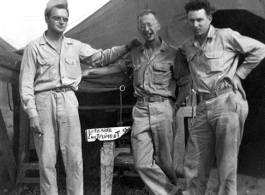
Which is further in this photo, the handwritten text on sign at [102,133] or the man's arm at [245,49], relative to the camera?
the handwritten text on sign at [102,133]

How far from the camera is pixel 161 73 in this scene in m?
4.75

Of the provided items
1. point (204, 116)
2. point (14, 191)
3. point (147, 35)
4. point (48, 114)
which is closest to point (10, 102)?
point (14, 191)

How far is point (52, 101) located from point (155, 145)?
1140mm

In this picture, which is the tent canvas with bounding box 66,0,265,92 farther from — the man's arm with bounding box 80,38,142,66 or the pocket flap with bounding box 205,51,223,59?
the pocket flap with bounding box 205,51,223,59

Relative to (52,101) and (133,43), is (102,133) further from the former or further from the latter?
(133,43)

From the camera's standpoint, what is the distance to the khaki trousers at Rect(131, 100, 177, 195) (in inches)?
183

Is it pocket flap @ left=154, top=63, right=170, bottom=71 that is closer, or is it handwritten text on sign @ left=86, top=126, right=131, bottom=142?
pocket flap @ left=154, top=63, right=170, bottom=71

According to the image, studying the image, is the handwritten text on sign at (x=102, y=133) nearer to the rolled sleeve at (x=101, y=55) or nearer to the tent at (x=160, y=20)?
the tent at (x=160, y=20)

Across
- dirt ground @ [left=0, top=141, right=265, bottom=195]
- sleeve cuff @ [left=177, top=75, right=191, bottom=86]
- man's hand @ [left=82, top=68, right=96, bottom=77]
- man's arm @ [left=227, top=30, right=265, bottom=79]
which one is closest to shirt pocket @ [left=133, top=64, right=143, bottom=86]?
sleeve cuff @ [left=177, top=75, right=191, bottom=86]

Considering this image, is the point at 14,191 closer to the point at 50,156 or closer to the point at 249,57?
the point at 50,156

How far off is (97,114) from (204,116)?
216 centimetres

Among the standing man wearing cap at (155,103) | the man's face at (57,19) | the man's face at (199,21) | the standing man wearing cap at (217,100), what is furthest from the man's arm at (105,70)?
the man's face at (199,21)

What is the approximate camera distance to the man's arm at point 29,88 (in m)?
4.47

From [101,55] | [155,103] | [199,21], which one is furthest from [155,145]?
[199,21]
